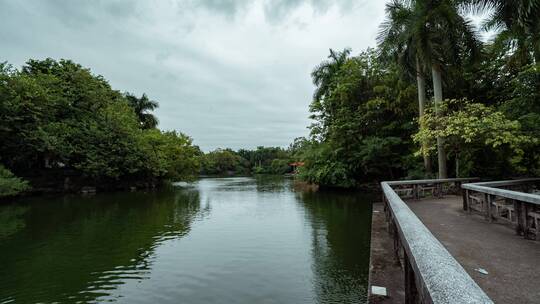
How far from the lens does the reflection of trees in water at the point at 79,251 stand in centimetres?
558

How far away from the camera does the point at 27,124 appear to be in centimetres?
2111

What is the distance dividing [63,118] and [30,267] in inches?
877

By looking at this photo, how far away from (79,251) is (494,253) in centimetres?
875

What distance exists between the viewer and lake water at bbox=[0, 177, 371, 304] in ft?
17.5

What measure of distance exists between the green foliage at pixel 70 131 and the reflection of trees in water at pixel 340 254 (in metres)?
18.5

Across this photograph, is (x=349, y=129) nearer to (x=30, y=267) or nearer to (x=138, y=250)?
(x=138, y=250)

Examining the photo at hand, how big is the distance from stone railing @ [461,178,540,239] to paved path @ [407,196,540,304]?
0.51 feet

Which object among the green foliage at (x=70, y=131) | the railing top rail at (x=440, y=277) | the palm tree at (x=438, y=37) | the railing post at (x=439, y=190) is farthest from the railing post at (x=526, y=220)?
the green foliage at (x=70, y=131)

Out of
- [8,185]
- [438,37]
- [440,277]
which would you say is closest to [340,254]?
[440,277]

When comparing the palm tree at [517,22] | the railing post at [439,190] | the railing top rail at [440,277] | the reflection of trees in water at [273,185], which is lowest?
the reflection of trees in water at [273,185]

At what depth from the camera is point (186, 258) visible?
23.9 feet

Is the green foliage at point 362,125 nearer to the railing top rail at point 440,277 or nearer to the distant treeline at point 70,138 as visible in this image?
the distant treeline at point 70,138

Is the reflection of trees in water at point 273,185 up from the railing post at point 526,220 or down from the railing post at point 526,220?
down

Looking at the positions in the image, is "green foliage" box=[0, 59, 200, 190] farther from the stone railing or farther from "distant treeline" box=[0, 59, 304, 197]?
the stone railing
